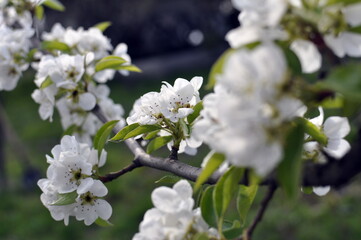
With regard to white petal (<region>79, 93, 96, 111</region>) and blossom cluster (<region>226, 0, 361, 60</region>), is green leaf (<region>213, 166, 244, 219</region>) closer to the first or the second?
blossom cluster (<region>226, 0, 361, 60</region>)

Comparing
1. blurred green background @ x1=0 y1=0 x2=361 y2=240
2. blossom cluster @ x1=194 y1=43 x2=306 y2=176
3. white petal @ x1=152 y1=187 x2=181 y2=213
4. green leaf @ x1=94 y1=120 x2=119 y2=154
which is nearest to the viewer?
blossom cluster @ x1=194 y1=43 x2=306 y2=176

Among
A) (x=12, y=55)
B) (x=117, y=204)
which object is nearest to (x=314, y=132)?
(x=12, y=55)

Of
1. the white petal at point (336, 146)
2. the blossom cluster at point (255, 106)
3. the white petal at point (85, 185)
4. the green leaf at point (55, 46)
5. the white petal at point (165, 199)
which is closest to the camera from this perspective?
the blossom cluster at point (255, 106)

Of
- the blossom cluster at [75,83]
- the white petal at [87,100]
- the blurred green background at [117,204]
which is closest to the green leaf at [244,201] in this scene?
the blossom cluster at [75,83]

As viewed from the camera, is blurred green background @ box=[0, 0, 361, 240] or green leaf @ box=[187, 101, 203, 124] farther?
blurred green background @ box=[0, 0, 361, 240]

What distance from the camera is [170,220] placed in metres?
0.82

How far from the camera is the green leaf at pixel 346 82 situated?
24.6 inches

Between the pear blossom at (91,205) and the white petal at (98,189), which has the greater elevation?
the white petal at (98,189)

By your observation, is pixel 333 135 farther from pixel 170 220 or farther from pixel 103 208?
pixel 103 208

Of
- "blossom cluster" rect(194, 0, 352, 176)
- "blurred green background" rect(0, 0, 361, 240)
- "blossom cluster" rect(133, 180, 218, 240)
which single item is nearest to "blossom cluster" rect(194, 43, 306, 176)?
"blossom cluster" rect(194, 0, 352, 176)

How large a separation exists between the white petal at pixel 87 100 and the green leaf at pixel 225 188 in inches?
28.3

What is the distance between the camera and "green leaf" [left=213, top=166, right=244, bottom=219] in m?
0.78

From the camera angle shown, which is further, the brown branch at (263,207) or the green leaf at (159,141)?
the green leaf at (159,141)

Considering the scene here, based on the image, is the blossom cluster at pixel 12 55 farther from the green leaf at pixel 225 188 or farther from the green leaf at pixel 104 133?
the green leaf at pixel 225 188
